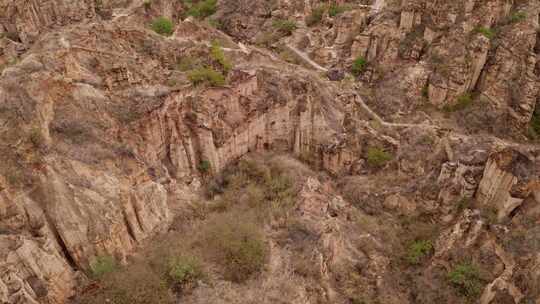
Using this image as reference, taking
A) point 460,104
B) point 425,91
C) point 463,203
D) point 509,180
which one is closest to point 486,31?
point 460,104

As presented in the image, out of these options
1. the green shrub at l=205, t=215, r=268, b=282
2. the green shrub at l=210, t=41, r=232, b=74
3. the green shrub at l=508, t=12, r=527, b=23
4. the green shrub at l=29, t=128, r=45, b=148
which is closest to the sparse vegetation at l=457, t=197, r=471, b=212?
the green shrub at l=205, t=215, r=268, b=282

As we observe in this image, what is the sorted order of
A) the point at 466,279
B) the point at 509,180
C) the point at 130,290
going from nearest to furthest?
the point at 130,290, the point at 466,279, the point at 509,180

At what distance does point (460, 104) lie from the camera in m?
32.4

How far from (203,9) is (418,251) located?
35924 mm

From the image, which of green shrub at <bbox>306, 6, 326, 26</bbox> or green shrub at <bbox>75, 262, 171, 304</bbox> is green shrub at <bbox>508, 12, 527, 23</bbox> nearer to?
green shrub at <bbox>306, 6, 326, 26</bbox>

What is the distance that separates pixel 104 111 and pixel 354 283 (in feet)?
38.0

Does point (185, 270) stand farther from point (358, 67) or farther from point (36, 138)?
point (358, 67)

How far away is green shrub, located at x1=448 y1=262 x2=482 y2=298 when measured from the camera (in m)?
15.3

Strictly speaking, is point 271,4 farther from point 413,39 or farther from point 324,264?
point 324,264

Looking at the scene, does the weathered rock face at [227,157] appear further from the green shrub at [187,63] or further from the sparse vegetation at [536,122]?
the sparse vegetation at [536,122]

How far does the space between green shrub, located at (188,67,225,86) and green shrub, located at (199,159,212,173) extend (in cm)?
376

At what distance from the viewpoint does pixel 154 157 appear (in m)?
17.6

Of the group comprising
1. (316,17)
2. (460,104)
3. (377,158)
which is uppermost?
(316,17)

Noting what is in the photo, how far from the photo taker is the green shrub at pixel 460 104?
32312 mm
